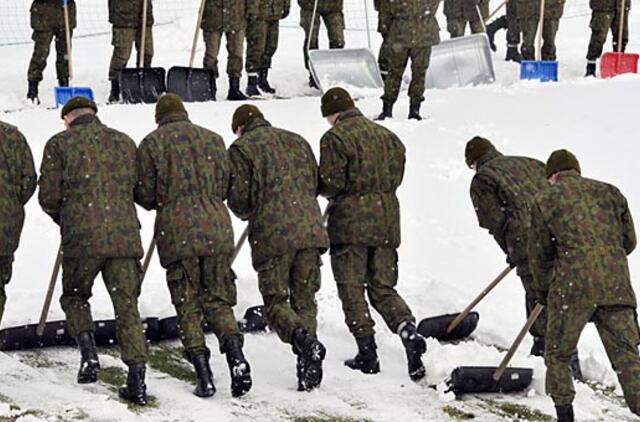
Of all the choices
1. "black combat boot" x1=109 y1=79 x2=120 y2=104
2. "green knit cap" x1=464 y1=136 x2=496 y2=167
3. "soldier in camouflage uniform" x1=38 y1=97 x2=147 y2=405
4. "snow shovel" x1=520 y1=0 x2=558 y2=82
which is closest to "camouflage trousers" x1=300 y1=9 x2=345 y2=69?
"snow shovel" x1=520 y1=0 x2=558 y2=82

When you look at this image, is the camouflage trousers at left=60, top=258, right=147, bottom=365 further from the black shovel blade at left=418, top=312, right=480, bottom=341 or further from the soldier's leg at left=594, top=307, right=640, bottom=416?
the soldier's leg at left=594, top=307, right=640, bottom=416

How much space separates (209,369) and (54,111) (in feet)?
17.5

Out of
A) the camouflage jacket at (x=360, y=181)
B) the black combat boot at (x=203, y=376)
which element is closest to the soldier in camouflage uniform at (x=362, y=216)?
the camouflage jacket at (x=360, y=181)

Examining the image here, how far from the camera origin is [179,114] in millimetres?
7566

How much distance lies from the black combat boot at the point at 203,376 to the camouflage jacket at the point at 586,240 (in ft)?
6.10

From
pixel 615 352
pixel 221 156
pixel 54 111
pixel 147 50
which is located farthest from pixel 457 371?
pixel 147 50

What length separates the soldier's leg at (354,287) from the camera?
794 cm

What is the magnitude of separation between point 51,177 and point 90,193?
0.23 metres

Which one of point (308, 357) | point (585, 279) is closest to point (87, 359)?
point (308, 357)

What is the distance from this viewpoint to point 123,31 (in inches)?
523

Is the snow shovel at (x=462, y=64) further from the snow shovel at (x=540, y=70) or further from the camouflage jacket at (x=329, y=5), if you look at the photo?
the camouflage jacket at (x=329, y=5)

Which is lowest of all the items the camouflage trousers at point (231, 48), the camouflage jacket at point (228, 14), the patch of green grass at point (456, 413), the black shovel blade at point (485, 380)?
the patch of green grass at point (456, 413)

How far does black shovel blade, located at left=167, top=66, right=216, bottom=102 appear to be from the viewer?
13117 millimetres

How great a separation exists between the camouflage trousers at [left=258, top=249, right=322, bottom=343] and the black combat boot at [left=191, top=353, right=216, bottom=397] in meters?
0.48
